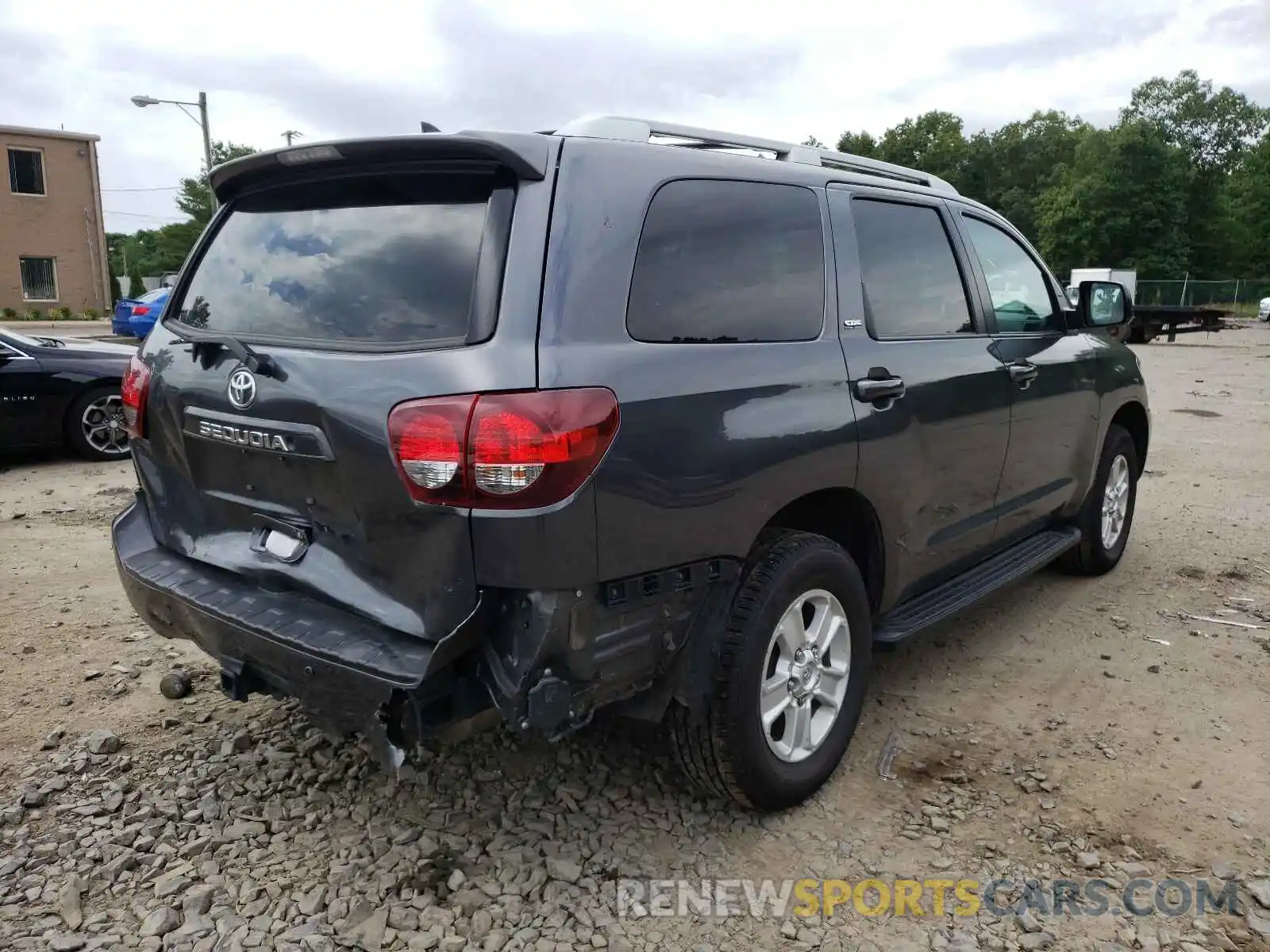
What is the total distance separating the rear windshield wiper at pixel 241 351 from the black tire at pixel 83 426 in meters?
5.91

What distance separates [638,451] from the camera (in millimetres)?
2301

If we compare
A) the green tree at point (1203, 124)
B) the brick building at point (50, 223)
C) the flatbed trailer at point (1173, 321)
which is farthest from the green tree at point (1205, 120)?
the brick building at point (50, 223)

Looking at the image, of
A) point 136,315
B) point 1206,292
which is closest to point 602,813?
point 136,315

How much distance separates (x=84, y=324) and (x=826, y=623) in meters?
34.4

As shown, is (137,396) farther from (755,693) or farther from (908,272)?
(908,272)

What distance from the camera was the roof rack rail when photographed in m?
2.57

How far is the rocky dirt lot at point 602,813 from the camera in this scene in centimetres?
246

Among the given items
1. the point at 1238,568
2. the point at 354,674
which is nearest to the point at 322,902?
the point at 354,674

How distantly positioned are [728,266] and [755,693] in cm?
120

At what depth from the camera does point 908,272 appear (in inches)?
136

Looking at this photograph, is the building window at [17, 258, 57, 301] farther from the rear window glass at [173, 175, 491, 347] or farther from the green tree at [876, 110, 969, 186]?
the green tree at [876, 110, 969, 186]

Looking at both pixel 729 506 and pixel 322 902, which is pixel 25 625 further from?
pixel 729 506

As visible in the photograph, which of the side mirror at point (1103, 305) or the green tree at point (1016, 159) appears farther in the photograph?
the green tree at point (1016, 159)

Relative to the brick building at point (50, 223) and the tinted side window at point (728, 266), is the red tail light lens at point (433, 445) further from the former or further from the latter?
the brick building at point (50, 223)
